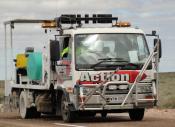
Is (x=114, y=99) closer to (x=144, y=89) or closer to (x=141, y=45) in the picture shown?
(x=144, y=89)

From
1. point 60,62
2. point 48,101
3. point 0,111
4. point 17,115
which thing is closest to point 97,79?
point 60,62

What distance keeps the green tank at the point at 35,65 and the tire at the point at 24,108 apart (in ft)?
2.94

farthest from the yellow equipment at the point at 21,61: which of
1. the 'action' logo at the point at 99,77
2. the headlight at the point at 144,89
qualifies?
the headlight at the point at 144,89

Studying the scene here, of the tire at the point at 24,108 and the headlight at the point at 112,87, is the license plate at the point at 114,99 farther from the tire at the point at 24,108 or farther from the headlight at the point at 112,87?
the tire at the point at 24,108

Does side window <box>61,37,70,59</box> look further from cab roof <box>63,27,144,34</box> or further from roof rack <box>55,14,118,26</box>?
roof rack <box>55,14,118,26</box>

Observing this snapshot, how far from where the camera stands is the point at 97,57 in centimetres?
1884

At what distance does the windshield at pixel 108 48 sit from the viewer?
741 inches

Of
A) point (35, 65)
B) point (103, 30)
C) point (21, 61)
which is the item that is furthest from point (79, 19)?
point (21, 61)

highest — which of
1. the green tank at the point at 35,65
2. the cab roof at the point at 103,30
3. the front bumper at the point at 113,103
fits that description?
the cab roof at the point at 103,30

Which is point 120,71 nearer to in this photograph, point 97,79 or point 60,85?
point 97,79

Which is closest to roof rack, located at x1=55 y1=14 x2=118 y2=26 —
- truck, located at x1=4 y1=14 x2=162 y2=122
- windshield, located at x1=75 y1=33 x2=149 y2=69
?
truck, located at x1=4 y1=14 x2=162 y2=122

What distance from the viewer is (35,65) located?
71.9 ft

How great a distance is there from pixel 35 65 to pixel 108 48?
3688mm

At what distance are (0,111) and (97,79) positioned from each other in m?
10.1
